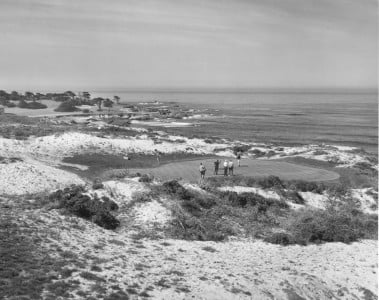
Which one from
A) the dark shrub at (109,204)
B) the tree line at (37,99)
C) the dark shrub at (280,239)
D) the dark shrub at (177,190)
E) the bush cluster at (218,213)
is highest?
the tree line at (37,99)

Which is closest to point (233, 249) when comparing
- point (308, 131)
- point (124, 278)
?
point (124, 278)

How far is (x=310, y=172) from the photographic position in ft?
121

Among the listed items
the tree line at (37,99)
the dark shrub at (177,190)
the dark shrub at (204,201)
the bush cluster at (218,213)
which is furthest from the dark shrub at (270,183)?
the tree line at (37,99)

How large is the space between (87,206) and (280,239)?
33.5ft

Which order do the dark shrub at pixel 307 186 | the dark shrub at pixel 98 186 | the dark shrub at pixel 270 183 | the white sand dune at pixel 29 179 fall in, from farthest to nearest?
the dark shrub at pixel 307 186 → the dark shrub at pixel 270 183 → the dark shrub at pixel 98 186 → the white sand dune at pixel 29 179

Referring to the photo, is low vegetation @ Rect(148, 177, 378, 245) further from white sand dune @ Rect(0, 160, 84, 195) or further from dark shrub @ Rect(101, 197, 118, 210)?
white sand dune @ Rect(0, 160, 84, 195)

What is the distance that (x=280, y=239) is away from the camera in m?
20.9

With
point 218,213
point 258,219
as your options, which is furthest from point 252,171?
point 218,213

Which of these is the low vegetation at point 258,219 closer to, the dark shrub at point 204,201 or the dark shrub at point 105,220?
the dark shrub at point 204,201

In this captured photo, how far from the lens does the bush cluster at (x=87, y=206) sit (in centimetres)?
2092

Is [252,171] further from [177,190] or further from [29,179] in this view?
[29,179]

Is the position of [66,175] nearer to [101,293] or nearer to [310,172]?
[101,293]

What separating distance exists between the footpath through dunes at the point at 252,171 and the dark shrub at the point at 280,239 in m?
10.6

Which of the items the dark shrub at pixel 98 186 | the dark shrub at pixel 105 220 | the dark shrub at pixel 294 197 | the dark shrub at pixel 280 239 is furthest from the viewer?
the dark shrub at pixel 294 197
